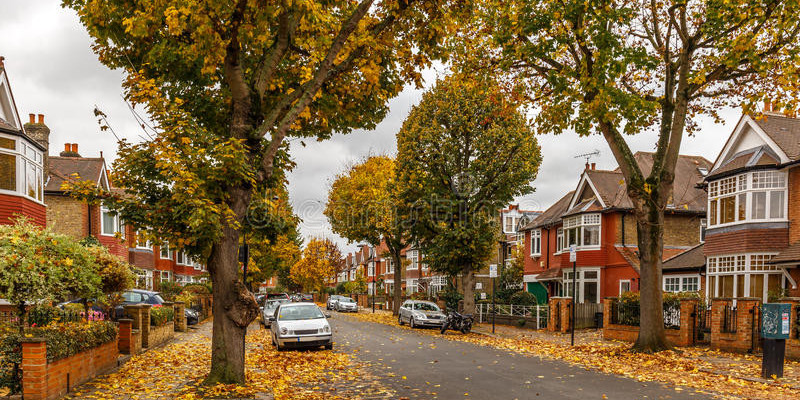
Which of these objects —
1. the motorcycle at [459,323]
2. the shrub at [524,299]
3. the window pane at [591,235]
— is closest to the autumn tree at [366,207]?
the shrub at [524,299]

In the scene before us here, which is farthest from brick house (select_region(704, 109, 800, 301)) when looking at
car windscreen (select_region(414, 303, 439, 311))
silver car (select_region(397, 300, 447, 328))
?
car windscreen (select_region(414, 303, 439, 311))

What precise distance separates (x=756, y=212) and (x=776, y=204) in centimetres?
71

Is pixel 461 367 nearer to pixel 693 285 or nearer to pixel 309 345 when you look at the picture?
pixel 309 345

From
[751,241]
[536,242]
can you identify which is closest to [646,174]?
[536,242]

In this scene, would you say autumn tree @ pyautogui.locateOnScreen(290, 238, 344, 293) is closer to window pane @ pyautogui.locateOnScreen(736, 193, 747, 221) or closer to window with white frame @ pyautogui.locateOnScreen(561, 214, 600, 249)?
window with white frame @ pyautogui.locateOnScreen(561, 214, 600, 249)

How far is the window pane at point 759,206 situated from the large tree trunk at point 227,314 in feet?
65.6

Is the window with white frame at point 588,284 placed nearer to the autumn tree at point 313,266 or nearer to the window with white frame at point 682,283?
the window with white frame at point 682,283

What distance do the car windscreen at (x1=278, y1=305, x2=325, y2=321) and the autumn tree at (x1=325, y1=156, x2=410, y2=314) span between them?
18779 mm

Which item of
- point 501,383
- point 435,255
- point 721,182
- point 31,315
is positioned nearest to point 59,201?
point 435,255

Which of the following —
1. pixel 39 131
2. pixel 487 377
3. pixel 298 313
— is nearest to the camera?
pixel 487 377

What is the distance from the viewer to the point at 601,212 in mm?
33125

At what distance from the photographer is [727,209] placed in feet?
78.7

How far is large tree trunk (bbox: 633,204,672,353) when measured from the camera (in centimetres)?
1673

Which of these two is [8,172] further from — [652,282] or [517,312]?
[517,312]
